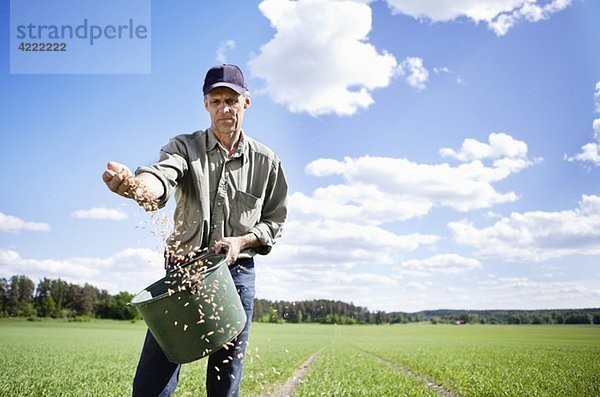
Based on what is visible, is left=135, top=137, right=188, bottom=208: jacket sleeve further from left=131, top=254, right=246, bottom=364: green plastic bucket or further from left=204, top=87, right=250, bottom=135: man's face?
left=131, top=254, right=246, bottom=364: green plastic bucket

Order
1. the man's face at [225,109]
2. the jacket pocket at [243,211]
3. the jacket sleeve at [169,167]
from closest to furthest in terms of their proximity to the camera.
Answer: the jacket sleeve at [169,167], the man's face at [225,109], the jacket pocket at [243,211]

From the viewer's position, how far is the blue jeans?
336 cm

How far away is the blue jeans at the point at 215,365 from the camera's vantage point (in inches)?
132

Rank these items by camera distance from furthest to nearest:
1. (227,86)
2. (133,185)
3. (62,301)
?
(62,301) → (227,86) → (133,185)

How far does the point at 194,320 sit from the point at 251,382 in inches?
296

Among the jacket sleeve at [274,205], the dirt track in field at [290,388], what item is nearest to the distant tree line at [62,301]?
the dirt track in field at [290,388]

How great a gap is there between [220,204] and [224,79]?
31.8 inches

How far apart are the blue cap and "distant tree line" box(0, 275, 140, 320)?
270 feet

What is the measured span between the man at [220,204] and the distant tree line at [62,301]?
81852 mm

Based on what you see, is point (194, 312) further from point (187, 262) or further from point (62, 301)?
point (62, 301)

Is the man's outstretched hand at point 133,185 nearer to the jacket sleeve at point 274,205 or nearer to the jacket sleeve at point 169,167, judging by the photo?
the jacket sleeve at point 169,167

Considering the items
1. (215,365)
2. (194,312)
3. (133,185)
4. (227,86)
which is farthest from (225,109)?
(215,365)

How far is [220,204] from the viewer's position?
11.7 feet

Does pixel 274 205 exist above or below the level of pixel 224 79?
below
